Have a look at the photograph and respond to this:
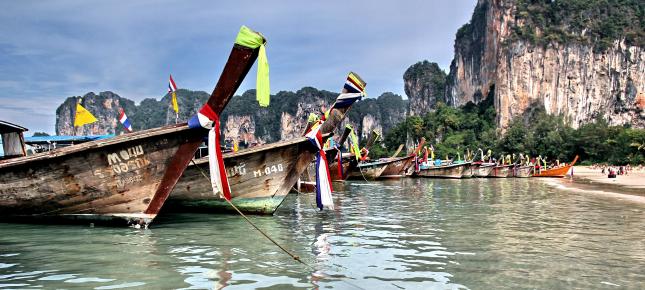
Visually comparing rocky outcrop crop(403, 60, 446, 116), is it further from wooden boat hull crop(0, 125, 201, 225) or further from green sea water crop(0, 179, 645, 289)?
wooden boat hull crop(0, 125, 201, 225)

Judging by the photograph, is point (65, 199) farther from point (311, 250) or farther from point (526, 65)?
point (526, 65)

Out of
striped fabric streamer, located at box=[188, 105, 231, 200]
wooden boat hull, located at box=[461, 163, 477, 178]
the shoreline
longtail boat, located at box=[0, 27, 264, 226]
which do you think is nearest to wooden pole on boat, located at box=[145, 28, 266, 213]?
longtail boat, located at box=[0, 27, 264, 226]

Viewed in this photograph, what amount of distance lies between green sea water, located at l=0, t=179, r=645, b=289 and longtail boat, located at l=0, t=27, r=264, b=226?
364mm

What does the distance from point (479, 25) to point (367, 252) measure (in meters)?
125

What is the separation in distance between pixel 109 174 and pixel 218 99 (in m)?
2.27

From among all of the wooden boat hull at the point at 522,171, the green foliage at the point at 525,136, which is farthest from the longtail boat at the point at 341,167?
the green foliage at the point at 525,136

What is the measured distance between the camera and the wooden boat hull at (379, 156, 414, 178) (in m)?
36.3

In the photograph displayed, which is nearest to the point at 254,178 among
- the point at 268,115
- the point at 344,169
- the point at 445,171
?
the point at 344,169

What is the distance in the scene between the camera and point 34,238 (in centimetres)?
832

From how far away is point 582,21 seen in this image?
97188 mm

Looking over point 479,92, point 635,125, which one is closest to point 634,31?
point 635,125

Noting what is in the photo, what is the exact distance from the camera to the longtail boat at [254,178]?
12016mm

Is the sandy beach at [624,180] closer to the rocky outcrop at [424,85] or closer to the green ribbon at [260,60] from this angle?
the green ribbon at [260,60]

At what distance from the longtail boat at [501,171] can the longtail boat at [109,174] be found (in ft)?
128
